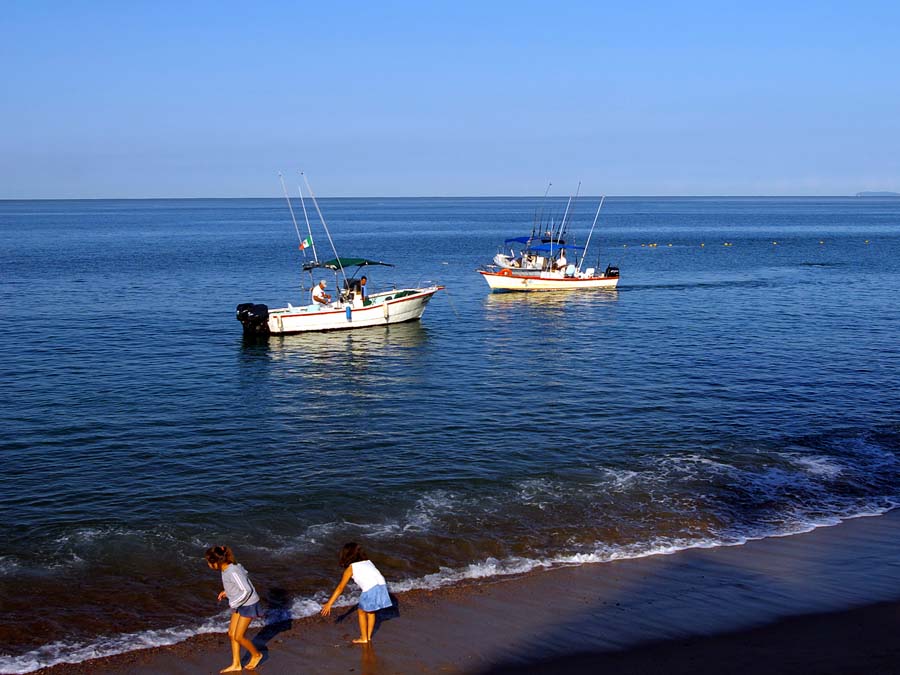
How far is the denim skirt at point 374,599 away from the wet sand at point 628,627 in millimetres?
696

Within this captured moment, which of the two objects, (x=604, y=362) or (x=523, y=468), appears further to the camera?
(x=604, y=362)

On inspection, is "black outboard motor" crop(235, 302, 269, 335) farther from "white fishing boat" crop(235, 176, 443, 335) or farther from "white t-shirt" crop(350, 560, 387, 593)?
"white t-shirt" crop(350, 560, 387, 593)

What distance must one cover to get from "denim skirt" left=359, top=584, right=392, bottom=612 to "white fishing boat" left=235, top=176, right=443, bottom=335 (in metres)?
25.4

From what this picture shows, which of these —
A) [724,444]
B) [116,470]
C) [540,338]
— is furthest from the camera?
[540,338]

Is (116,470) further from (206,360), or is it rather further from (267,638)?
(206,360)

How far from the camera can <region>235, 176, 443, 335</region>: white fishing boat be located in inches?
1443

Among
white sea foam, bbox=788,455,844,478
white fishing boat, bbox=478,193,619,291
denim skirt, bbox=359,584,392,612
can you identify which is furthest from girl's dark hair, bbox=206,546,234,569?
white fishing boat, bbox=478,193,619,291

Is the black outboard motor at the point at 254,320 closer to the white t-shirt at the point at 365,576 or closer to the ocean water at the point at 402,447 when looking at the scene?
the ocean water at the point at 402,447

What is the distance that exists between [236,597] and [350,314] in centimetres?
2794

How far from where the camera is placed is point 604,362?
31797 mm

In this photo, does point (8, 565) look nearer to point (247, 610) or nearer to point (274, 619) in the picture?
point (274, 619)

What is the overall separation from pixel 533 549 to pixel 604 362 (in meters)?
17.7

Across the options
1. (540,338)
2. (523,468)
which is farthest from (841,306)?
(523,468)

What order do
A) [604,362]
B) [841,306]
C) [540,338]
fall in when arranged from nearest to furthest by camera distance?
[604,362] → [540,338] → [841,306]
